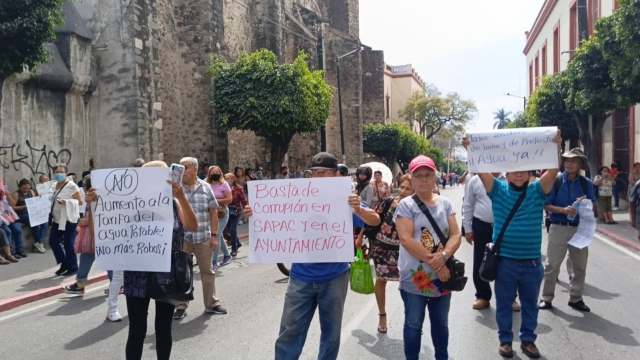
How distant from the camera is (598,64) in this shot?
18531mm

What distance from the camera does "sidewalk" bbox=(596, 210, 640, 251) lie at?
40.7 feet

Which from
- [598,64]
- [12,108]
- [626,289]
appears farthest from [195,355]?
[598,64]

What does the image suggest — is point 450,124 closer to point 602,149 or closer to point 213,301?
point 602,149

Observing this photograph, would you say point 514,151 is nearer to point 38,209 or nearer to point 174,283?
point 174,283

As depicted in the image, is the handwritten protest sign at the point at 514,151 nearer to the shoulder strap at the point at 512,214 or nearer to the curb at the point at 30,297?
the shoulder strap at the point at 512,214

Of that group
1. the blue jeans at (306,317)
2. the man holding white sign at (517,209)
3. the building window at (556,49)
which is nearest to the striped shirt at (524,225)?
the man holding white sign at (517,209)

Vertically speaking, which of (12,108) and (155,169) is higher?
(12,108)

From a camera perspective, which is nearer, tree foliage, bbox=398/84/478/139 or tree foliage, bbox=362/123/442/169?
tree foliage, bbox=362/123/442/169

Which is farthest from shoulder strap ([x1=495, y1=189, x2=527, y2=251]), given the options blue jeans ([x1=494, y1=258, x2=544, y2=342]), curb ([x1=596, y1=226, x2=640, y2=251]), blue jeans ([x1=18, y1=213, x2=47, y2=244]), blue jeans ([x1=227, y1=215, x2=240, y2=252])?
blue jeans ([x1=18, y1=213, x2=47, y2=244])

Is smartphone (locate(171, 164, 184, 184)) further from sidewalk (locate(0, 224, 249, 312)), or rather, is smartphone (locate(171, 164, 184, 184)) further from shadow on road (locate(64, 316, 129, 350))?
sidewalk (locate(0, 224, 249, 312))

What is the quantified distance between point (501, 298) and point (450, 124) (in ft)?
208

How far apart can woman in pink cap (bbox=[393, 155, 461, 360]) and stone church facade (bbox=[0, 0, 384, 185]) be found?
1093 centimetres

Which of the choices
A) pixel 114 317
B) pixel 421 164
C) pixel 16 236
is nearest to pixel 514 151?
pixel 421 164

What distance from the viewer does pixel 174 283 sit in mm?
4168
